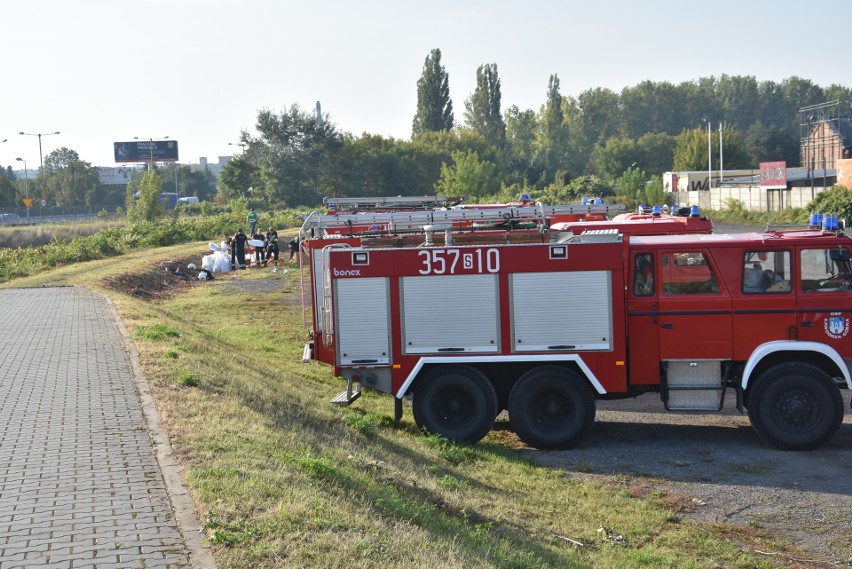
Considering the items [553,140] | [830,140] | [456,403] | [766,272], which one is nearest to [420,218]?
[456,403]

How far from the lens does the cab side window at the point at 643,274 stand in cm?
1260

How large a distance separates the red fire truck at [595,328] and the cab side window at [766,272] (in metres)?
0.02

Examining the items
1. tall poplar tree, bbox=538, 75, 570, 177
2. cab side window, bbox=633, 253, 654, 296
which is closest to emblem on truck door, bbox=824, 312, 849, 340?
cab side window, bbox=633, 253, 654, 296

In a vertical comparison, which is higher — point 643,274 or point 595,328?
point 643,274

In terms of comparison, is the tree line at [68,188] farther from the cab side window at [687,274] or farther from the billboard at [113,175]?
the cab side window at [687,274]

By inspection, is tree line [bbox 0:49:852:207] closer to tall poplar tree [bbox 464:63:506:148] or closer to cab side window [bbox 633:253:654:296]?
tall poplar tree [bbox 464:63:506:148]

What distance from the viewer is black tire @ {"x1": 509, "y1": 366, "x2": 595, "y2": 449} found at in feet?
41.3

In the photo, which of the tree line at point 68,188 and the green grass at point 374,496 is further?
the tree line at point 68,188

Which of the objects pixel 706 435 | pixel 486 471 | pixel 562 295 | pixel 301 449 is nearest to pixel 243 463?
pixel 301 449

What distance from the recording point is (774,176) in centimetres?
6594

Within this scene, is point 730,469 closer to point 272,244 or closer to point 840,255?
point 840,255

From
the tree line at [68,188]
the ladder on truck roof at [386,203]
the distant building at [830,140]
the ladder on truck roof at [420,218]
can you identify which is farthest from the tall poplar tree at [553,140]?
the ladder on truck roof at [420,218]

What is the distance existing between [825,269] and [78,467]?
8.98 m

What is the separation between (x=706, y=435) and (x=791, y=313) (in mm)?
2063
